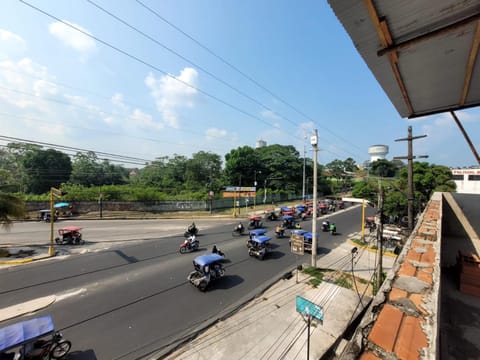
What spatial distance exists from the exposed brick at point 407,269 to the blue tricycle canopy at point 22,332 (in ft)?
24.5

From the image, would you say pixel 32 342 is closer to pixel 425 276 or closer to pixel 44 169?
pixel 425 276

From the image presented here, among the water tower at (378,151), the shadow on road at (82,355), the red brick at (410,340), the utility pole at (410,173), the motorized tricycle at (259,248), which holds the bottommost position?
the shadow on road at (82,355)

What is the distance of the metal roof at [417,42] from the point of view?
1.96m

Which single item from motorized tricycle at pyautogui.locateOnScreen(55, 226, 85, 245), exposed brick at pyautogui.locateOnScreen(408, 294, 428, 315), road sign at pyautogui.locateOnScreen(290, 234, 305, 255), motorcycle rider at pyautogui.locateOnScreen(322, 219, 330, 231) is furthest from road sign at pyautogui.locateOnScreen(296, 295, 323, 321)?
motorized tricycle at pyautogui.locateOnScreen(55, 226, 85, 245)

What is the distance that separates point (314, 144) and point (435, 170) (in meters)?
18.0

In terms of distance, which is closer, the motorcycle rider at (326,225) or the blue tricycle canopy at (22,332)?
the blue tricycle canopy at (22,332)

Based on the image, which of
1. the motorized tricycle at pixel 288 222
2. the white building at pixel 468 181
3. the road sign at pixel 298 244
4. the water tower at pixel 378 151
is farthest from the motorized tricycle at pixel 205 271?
the water tower at pixel 378 151

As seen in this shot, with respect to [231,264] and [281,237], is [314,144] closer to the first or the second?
[231,264]

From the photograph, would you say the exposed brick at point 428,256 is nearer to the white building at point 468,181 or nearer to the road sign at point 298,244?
the road sign at point 298,244

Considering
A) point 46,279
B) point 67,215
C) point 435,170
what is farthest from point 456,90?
point 67,215

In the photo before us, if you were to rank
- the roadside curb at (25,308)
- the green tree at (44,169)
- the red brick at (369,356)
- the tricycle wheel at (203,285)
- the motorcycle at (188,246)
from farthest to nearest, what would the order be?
the green tree at (44,169)
the motorcycle at (188,246)
the tricycle wheel at (203,285)
the roadside curb at (25,308)
the red brick at (369,356)

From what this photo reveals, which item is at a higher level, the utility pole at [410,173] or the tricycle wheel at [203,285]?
the utility pole at [410,173]

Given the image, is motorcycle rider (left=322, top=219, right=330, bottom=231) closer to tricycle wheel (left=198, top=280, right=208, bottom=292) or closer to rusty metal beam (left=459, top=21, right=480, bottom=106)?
tricycle wheel (left=198, top=280, right=208, bottom=292)

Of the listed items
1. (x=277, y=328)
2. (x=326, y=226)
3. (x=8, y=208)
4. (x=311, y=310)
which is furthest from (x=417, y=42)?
(x=326, y=226)
